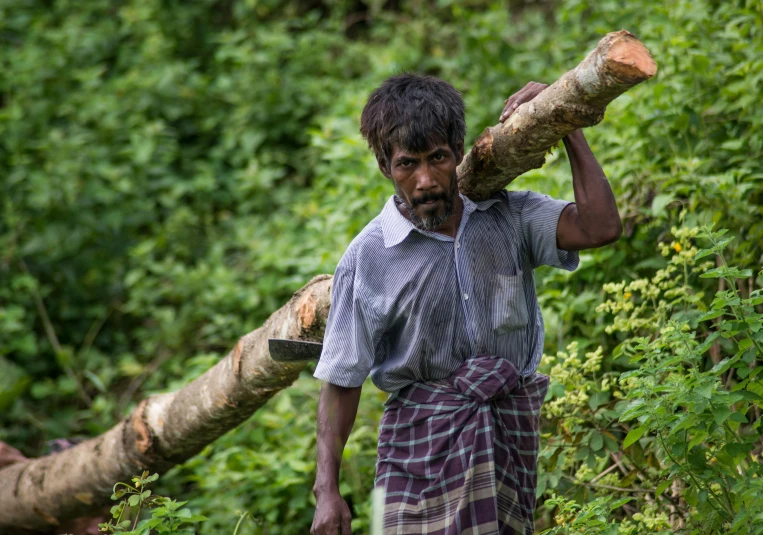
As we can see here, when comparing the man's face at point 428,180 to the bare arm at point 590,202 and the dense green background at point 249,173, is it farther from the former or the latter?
the dense green background at point 249,173

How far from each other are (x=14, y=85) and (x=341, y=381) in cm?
526

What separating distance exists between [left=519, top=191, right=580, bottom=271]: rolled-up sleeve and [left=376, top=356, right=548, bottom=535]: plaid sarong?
33 centimetres

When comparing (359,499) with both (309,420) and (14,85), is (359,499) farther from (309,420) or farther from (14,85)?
(14,85)

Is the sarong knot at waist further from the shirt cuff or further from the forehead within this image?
the forehead

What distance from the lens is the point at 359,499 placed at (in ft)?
12.0

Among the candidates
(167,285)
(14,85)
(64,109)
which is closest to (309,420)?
(167,285)

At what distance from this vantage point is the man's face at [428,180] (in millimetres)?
2316

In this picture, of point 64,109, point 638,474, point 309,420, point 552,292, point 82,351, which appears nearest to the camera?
point 638,474

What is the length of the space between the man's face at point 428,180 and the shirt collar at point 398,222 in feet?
0.15

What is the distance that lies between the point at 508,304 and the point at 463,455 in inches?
17.2

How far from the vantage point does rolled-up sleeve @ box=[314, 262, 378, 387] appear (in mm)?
2352

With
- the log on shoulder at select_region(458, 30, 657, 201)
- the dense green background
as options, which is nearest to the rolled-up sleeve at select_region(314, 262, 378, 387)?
the log on shoulder at select_region(458, 30, 657, 201)

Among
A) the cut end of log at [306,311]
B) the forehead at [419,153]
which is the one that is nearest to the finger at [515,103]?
the forehead at [419,153]

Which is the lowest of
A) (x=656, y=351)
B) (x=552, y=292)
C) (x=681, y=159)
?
(x=656, y=351)
